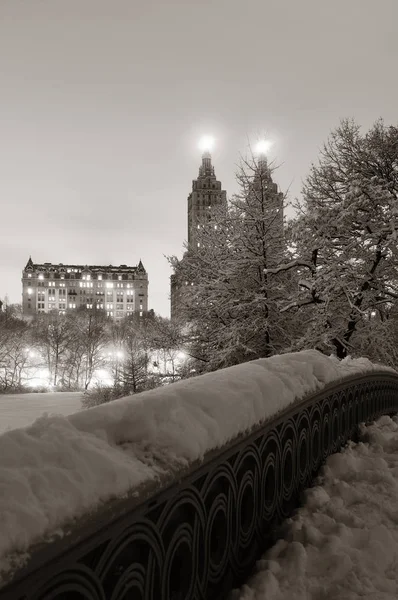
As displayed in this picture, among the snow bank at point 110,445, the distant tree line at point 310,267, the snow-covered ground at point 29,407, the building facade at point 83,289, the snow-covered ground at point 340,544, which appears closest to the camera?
the snow bank at point 110,445

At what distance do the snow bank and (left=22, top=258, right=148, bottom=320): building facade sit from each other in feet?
478

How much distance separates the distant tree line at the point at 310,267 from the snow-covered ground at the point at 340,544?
27.6 feet

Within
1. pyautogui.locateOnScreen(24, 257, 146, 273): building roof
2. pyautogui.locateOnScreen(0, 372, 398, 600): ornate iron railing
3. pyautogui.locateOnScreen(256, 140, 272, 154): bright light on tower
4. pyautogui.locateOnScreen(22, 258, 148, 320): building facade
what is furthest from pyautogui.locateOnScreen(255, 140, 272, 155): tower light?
pyautogui.locateOnScreen(24, 257, 146, 273): building roof

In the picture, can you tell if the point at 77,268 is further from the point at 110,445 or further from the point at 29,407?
the point at 110,445

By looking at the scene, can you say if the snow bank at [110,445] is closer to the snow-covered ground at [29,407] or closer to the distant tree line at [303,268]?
the distant tree line at [303,268]

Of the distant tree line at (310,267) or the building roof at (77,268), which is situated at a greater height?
the building roof at (77,268)

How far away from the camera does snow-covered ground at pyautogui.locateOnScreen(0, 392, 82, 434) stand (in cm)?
1947

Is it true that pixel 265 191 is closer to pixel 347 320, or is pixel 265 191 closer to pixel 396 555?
pixel 347 320

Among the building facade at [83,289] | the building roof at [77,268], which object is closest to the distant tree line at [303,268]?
the building facade at [83,289]

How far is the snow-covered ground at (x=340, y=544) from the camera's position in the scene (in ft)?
6.42

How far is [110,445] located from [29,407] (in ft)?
84.3

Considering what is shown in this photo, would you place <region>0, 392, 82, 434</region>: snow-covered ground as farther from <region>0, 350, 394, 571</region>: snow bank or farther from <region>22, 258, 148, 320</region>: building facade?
<region>22, 258, 148, 320</region>: building facade

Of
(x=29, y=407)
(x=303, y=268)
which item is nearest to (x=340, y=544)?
(x=303, y=268)

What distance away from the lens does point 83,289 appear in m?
152
